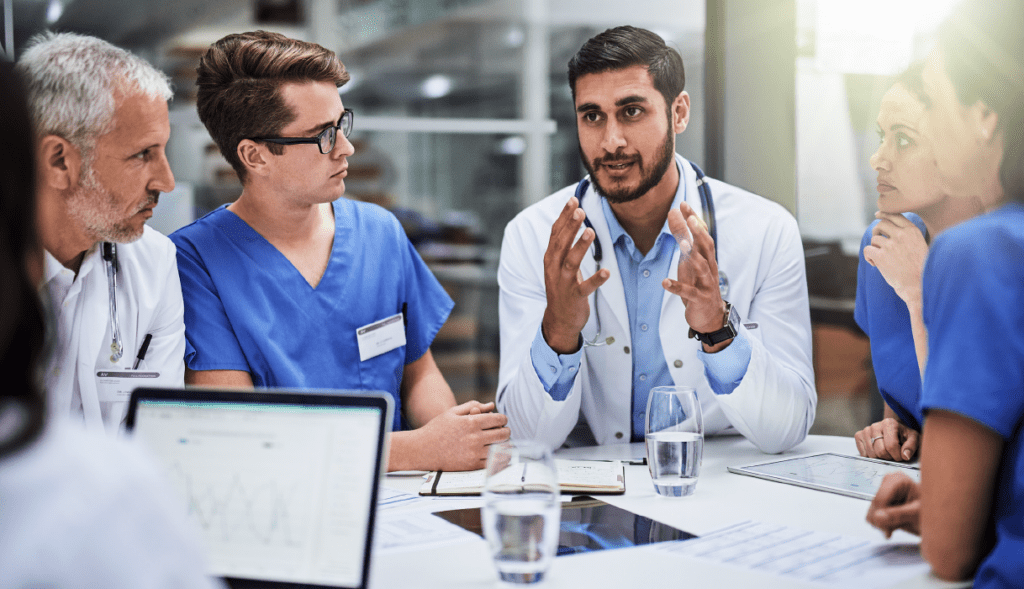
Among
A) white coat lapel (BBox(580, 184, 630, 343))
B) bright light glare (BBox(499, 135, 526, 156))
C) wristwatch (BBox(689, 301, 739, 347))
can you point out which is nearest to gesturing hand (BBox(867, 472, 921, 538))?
wristwatch (BBox(689, 301, 739, 347))

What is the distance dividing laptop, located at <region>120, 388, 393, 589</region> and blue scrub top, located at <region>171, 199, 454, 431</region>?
0.88 m

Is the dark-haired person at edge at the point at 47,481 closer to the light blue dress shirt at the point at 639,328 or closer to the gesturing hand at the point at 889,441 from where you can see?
the light blue dress shirt at the point at 639,328

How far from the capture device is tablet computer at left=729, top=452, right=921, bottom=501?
1480mm

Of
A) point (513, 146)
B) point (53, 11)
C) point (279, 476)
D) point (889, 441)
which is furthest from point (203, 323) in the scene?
point (513, 146)

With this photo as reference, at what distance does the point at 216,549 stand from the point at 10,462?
0.52m

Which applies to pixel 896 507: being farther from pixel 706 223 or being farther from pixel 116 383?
pixel 116 383

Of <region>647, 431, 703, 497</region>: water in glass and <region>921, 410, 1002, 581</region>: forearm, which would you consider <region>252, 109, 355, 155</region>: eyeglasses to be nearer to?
<region>647, 431, 703, 497</region>: water in glass

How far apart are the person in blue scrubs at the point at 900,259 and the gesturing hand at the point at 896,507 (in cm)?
52

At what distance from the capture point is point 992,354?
38.7 inches

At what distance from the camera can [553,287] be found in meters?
1.86

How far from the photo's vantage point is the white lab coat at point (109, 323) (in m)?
1.62

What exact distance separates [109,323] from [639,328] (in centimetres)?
125

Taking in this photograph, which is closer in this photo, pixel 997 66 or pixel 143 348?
pixel 997 66

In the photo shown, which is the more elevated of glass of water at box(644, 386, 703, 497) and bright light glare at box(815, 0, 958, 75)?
bright light glare at box(815, 0, 958, 75)
